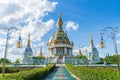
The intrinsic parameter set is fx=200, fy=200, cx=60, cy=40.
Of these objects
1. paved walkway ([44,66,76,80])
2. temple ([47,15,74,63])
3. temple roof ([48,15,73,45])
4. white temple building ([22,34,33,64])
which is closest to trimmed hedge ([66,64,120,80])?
paved walkway ([44,66,76,80])

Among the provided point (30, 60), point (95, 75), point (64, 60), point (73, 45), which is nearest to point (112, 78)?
point (95, 75)

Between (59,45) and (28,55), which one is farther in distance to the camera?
(59,45)


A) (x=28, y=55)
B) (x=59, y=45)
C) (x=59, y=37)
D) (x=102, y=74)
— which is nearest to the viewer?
(x=102, y=74)

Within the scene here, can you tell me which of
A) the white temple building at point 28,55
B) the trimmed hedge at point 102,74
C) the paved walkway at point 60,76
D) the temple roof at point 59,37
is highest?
the temple roof at point 59,37

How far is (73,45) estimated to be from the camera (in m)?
96.1

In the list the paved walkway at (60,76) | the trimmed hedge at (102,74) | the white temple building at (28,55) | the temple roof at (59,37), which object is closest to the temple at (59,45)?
the temple roof at (59,37)

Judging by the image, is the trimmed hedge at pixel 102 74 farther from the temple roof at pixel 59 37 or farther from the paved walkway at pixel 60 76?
the temple roof at pixel 59 37

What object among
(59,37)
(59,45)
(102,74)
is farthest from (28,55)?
(102,74)

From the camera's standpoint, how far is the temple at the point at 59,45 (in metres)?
86.2

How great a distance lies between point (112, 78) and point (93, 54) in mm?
81421

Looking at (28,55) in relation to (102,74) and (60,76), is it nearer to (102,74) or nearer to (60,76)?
(60,76)

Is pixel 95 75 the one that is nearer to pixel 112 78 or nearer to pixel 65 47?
pixel 112 78

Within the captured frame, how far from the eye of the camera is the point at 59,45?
287ft

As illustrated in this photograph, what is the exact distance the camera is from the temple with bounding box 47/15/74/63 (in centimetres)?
8625
